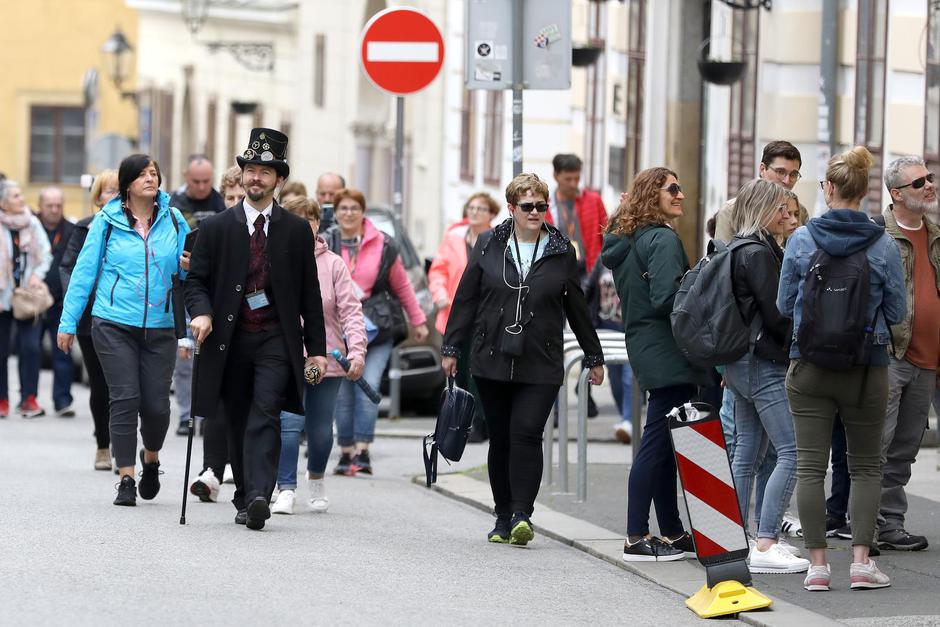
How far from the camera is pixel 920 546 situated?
1019 centimetres

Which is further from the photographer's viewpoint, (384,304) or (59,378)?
(59,378)

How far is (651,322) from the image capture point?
9742 millimetres

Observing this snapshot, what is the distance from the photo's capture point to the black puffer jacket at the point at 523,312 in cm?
1024

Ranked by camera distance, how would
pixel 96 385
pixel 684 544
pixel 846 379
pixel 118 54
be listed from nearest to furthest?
pixel 846 379 < pixel 684 544 < pixel 96 385 < pixel 118 54

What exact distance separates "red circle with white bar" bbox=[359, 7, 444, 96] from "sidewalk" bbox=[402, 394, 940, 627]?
2.82 m

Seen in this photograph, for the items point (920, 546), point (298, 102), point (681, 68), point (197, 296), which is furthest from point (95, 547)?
point (298, 102)

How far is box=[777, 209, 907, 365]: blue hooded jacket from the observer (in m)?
8.76

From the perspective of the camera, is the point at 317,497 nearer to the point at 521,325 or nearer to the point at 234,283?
the point at 234,283

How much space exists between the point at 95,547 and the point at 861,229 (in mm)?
3633

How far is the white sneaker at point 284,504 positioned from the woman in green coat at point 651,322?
2.23 metres

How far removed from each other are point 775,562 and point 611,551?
1.04 meters

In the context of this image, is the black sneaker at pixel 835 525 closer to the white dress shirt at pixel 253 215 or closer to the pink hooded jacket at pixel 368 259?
the white dress shirt at pixel 253 215

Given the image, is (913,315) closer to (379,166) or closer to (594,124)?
(594,124)

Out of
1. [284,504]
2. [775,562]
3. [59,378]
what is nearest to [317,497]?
[284,504]
